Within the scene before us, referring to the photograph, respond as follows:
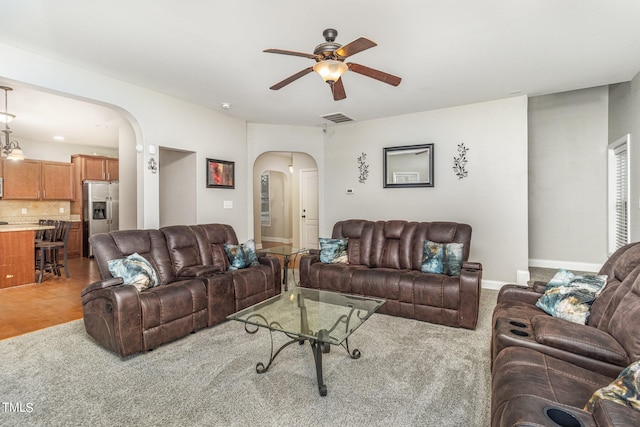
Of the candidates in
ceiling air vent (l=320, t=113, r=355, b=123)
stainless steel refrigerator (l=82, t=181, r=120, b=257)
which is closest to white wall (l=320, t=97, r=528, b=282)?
ceiling air vent (l=320, t=113, r=355, b=123)

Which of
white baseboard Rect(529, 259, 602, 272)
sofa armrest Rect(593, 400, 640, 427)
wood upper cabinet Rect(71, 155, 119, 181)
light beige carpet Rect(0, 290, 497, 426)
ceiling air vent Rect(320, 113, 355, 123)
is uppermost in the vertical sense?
ceiling air vent Rect(320, 113, 355, 123)

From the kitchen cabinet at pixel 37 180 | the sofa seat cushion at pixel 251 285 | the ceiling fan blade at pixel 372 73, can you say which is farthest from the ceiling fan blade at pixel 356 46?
the kitchen cabinet at pixel 37 180

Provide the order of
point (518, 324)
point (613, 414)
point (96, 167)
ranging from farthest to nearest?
point (96, 167) < point (518, 324) < point (613, 414)

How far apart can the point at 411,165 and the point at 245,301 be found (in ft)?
11.1

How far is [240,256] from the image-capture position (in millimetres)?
4008

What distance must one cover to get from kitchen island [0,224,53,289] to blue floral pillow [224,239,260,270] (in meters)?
3.52

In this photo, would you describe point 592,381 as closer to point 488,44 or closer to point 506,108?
point 488,44

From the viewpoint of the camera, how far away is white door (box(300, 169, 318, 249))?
816 cm

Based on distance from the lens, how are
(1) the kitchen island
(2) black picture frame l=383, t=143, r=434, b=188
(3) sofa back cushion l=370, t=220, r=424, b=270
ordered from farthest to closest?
(2) black picture frame l=383, t=143, r=434, b=188
(1) the kitchen island
(3) sofa back cushion l=370, t=220, r=424, b=270

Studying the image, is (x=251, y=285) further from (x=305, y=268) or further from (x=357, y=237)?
(x=357, y=237)

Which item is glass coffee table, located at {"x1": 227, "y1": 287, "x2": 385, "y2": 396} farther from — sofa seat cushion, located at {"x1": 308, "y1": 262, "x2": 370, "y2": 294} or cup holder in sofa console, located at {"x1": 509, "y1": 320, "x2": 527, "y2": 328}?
cup holder in sofa console, located at {"x1": 509, "y1": 320, "x2": 527, "y2": 328}

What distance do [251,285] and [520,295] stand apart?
8.68 feet

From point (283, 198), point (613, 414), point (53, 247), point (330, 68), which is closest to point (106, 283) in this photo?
point (330, 68)

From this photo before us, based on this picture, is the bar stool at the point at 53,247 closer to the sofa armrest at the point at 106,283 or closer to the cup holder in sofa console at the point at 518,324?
the sofa armrest at the point at 106,283
